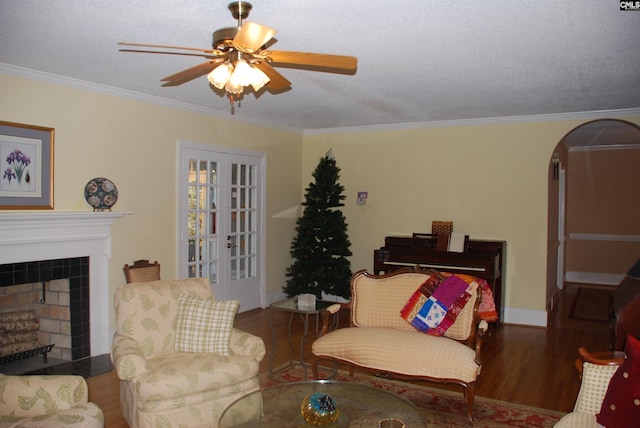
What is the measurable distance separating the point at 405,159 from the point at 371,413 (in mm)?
4535

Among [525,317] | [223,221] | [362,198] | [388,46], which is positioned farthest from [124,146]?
[525,317]

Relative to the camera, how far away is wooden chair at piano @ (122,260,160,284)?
483cm

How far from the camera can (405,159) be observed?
6.74 metres

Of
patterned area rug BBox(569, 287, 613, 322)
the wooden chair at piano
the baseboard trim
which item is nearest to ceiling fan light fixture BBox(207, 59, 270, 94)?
the wooden chair at piano

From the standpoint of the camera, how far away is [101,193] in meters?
4.62

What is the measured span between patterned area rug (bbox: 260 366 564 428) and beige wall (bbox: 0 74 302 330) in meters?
2.00

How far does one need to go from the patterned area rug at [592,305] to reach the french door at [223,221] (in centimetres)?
420

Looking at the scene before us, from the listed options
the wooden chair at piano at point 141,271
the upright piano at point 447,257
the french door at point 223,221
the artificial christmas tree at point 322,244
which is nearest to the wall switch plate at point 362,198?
the artificial christmas tree at point 322,244

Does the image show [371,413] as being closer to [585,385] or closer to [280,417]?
[280,417]

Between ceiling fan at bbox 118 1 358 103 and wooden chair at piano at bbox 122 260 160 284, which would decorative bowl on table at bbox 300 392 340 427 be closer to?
ceiling fan at bbox 118 1 358 103

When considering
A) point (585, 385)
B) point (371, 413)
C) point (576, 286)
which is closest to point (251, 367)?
point (371, 413)

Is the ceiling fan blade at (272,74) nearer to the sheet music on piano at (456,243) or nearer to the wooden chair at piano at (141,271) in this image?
the wooden chair at piano at (141,271)

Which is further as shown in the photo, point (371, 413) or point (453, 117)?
point (453, 117)

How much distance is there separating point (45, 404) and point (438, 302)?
264cm
